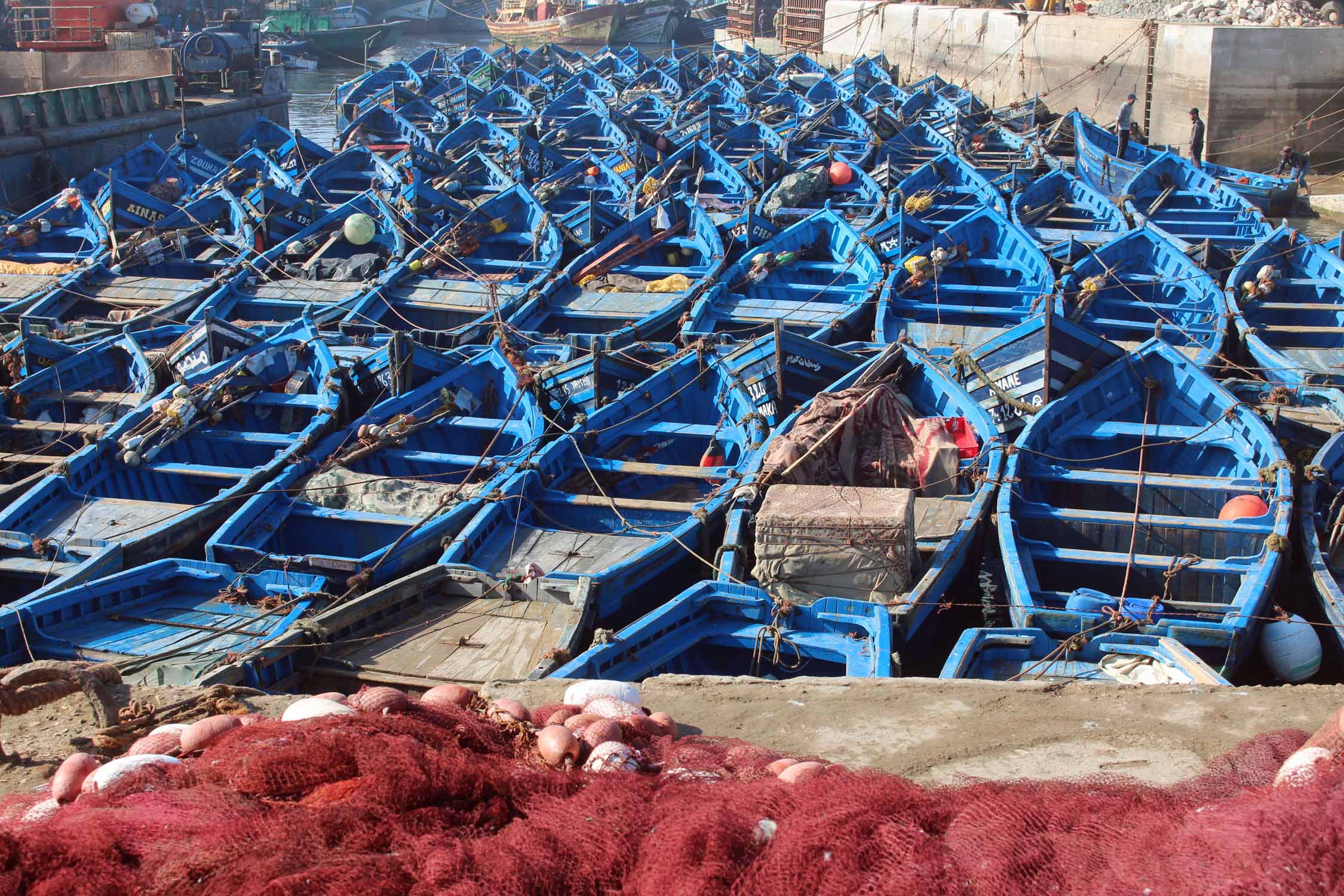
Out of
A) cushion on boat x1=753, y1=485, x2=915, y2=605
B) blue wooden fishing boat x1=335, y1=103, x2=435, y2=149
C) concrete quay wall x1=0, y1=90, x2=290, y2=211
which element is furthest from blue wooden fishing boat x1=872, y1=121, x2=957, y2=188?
concrete quay wall x1=0, y1=90, x2=290, y2=211

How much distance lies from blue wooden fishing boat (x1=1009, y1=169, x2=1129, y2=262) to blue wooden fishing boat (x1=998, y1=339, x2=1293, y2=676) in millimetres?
6585

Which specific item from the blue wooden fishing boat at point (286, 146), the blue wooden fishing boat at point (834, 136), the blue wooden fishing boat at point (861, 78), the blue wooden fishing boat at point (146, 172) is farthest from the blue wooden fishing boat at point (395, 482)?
the blue wooden fishing boat at point (861, 78)

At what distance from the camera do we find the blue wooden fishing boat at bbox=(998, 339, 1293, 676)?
9.59m

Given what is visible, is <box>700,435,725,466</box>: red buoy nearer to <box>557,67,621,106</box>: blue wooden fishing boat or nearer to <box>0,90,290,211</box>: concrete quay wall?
<box>0,90,290,211</box>: concrete quay wall

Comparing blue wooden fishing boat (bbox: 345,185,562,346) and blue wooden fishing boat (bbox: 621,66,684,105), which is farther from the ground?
blue wooden fishing boat (bbox: 621,66,684,105)

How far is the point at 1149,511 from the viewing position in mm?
11586

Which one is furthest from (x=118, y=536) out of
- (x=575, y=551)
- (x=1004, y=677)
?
(x=1004, y=677)

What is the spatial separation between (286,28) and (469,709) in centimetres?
6350

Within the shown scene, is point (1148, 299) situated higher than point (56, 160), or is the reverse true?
point (56, 160)

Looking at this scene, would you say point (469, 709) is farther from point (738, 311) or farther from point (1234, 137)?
point (1234, 137)

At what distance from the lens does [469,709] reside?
22.5ft

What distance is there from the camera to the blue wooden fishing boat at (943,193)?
850 inches

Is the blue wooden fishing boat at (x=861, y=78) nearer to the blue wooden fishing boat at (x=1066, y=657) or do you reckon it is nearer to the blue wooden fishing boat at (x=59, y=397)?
the blue wooden fishing boat at (x=59, y=397)

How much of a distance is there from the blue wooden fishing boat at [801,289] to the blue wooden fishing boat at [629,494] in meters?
1.29
